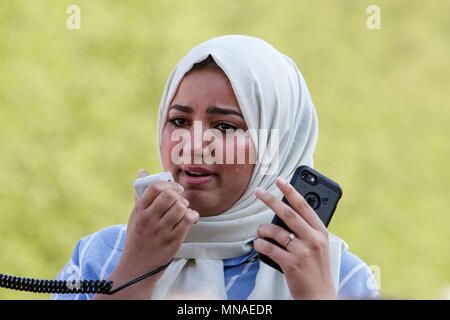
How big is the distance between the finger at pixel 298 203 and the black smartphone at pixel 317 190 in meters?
0.05

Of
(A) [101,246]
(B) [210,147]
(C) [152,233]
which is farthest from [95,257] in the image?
(B) [210,147]

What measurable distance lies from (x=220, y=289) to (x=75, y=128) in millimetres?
2608

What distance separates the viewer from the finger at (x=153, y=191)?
120 centimetres

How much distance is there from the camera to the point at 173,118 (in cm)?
135

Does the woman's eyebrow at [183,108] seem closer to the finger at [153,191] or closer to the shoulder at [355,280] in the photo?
the finger at [153,191]

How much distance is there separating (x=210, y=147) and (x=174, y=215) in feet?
0.53

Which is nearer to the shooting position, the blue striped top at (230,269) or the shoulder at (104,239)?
the blue striped top at (230,269)

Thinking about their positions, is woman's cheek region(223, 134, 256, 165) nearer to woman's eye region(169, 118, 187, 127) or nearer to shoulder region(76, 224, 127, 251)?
woman's eye region(169, 118, 187, 127)

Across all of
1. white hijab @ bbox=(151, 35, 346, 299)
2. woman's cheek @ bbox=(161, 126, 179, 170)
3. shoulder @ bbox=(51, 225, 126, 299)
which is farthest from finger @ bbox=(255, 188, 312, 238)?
shoulder @ bbox=(51, 225, 126, 299)

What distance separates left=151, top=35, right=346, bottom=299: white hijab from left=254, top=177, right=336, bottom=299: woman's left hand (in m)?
0.12

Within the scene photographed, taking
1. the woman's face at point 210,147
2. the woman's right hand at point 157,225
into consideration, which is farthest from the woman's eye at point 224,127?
the woman's right hand at point 157,225

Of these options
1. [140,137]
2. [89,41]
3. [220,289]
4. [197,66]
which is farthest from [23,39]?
[220,289]
